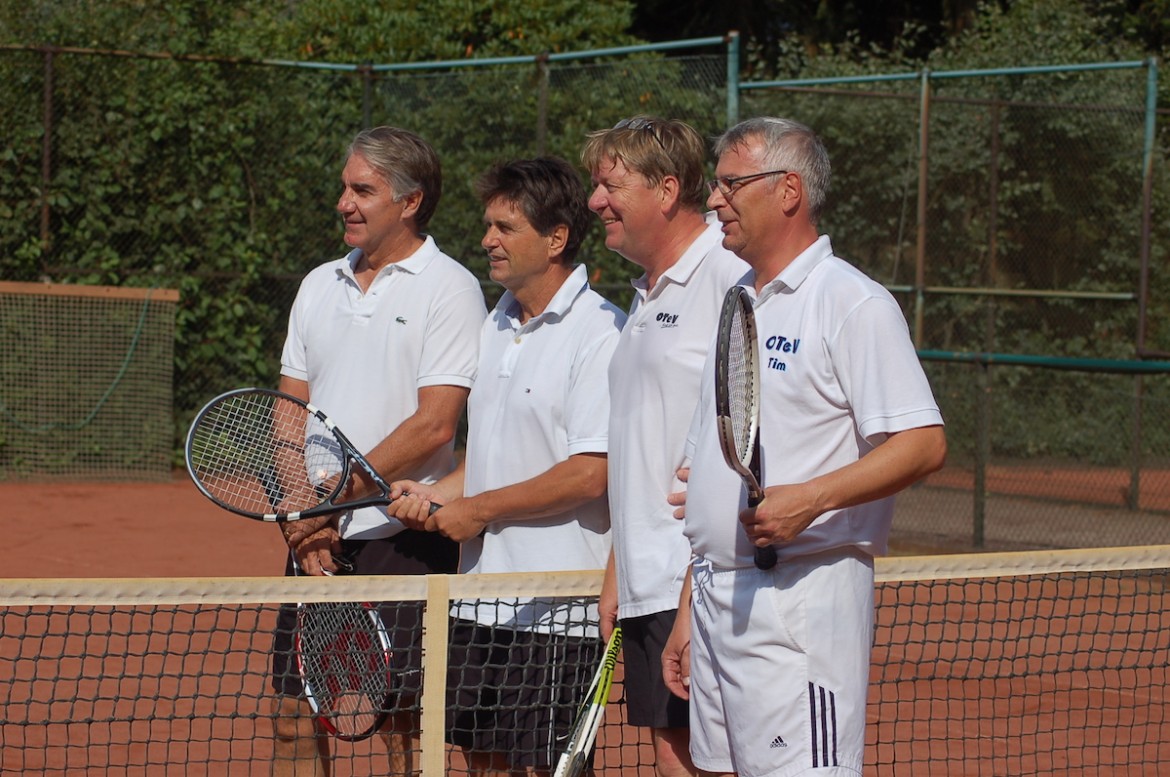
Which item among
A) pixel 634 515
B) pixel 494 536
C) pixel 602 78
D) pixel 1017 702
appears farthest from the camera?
pixel 602 78

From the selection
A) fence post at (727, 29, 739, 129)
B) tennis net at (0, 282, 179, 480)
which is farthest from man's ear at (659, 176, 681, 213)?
tennis net at (0, 282, 179, 480)

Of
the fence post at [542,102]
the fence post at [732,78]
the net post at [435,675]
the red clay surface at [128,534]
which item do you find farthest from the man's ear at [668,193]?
the fence post at [542,102]

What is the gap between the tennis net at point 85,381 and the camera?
10805 millimetres

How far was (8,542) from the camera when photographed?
8.78 m

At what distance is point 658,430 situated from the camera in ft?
10.3

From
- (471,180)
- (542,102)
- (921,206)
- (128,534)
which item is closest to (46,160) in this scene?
(471,180)

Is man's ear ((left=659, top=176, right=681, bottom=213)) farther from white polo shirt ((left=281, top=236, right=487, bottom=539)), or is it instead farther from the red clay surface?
the red clay surface

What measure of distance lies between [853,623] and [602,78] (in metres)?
8.71

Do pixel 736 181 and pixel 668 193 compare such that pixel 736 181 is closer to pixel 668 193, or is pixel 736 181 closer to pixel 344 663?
pixel 668 193

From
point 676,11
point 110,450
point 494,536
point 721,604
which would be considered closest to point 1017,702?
point 494,536

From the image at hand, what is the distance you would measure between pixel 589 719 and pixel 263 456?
117cm

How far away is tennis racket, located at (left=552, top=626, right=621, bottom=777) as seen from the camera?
322 centimetres

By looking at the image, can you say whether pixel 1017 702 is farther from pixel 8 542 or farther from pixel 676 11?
pixel 676 11

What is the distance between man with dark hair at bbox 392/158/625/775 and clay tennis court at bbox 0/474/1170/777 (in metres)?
0.27
